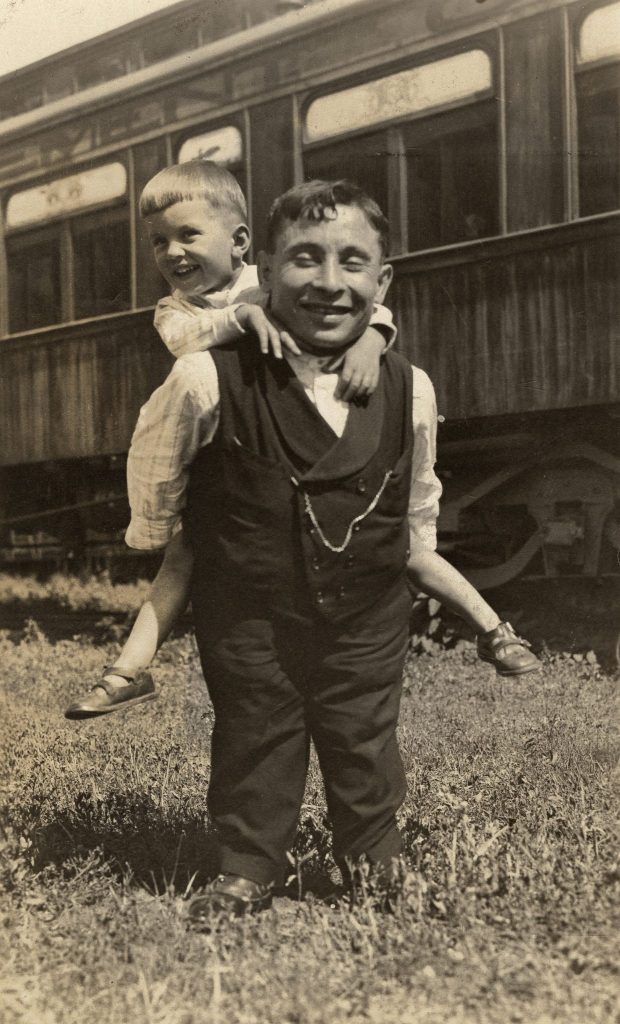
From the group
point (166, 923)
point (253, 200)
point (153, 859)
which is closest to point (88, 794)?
point (153, 859)

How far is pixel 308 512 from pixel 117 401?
522 centimetres

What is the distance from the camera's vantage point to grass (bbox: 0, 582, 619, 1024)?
2.54 metres

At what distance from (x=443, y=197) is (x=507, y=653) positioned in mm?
3785

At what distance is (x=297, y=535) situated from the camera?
2.80m

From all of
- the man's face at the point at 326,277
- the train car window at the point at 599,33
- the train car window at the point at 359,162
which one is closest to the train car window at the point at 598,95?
the train car window at the point at 599,33

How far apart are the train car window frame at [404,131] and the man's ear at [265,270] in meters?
3.35

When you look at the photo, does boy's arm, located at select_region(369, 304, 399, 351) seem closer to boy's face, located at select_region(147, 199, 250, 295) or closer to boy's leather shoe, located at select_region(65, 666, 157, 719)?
boy's face, located at select_region(147, 199, 250, 295)

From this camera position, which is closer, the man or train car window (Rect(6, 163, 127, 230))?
the man

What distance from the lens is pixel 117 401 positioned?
7.79 meters

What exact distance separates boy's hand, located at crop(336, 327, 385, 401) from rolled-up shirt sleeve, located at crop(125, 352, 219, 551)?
1.02 ft

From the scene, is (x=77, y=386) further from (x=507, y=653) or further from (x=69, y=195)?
(x=507, y=653)

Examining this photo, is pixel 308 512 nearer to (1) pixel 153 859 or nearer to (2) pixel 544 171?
(1) pixel 153 859

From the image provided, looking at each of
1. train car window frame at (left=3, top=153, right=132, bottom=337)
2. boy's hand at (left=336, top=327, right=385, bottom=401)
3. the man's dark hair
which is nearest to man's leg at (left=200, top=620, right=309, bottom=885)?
boy's hand at (left=336, top=327, right=385, bottom=401)

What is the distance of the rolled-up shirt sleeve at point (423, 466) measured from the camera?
302 cm
